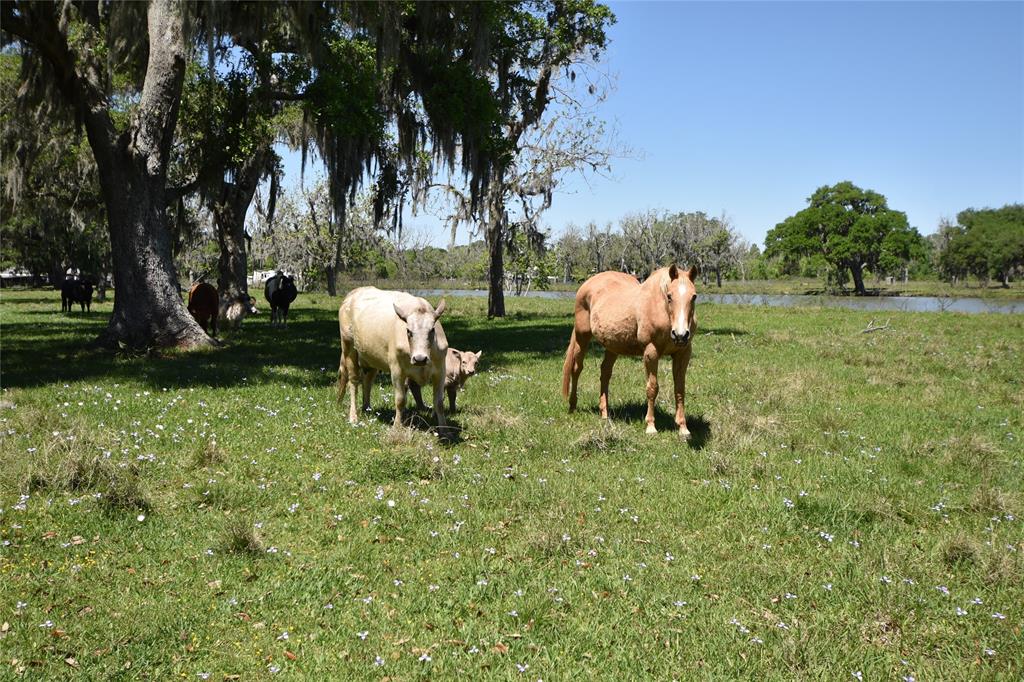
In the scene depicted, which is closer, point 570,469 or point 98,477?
point 98,477

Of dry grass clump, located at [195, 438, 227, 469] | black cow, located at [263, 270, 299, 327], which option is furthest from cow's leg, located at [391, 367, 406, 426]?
black cow, located at [263, 270, 299, 327]

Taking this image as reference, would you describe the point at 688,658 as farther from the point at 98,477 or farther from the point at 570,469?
the point at 98,477

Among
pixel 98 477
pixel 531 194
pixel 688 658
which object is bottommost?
pixel 688 658

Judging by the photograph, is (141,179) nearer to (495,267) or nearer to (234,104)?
(234,104)

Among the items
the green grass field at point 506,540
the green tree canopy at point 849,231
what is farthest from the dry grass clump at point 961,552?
the green tree canopy at point 849,231

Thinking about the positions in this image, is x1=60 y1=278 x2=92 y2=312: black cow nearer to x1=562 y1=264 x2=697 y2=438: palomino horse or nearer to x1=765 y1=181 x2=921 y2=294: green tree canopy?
x1=562 y1=264 x2=697 y2=438: palomino horse

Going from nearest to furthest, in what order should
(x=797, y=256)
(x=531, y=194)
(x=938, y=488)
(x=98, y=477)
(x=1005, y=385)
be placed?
(x=98, y=477)
(x=938, y=488)
(x=1005, y=385)
(x=531, y=194)
(x=797, y=256)

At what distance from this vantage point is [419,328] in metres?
7.79

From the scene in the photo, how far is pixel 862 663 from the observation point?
149 inches

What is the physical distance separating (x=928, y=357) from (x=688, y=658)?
590 inches

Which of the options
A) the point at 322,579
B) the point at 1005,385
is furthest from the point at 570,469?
the point at 1005,385

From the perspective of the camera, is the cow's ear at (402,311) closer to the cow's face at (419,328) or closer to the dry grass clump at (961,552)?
the cow's face at (419,328)

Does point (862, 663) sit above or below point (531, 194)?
below

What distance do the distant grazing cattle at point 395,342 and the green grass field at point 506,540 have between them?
2.12 feet
